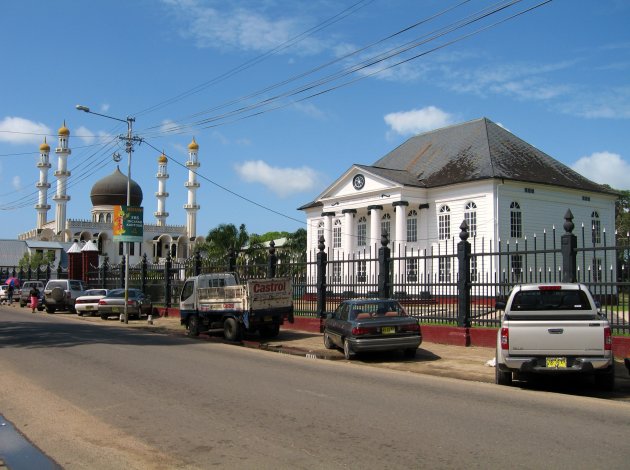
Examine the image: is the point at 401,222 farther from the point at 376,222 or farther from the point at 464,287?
the point at 464,287

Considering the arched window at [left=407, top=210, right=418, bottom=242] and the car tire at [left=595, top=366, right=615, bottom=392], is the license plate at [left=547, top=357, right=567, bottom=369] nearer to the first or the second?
the car tire at [left=595, top=366, right=615, bottom=392]

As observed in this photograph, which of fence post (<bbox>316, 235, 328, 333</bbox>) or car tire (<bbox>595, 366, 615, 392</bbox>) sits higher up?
fence post (<bbox>316, 235, 328, 333</bbox>)

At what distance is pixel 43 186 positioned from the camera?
9088 centimetres

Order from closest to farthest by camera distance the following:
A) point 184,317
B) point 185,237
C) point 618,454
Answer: point 618,454
point 184,317
point 185,237

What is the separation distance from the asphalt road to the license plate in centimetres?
47

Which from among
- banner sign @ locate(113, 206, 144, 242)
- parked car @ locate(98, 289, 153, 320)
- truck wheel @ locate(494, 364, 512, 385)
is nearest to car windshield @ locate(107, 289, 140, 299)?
parked car @ locate(98, 289, 153, 320)

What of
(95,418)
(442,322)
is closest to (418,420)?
(95,418)

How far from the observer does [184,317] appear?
836 inches

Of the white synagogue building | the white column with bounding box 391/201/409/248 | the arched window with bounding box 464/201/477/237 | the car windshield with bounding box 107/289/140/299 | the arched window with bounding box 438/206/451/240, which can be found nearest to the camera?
the car windshield with bounding box 107/289/140/299

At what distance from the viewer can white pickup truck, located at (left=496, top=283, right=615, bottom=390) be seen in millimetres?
9719

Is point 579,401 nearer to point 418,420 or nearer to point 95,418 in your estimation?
point 418,420

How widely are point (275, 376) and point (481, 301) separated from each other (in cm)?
836

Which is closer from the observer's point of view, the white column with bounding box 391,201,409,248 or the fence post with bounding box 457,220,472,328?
the fence post with bounding box 457,220,472,328

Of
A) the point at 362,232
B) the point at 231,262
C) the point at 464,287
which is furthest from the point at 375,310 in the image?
the point at 362,232
